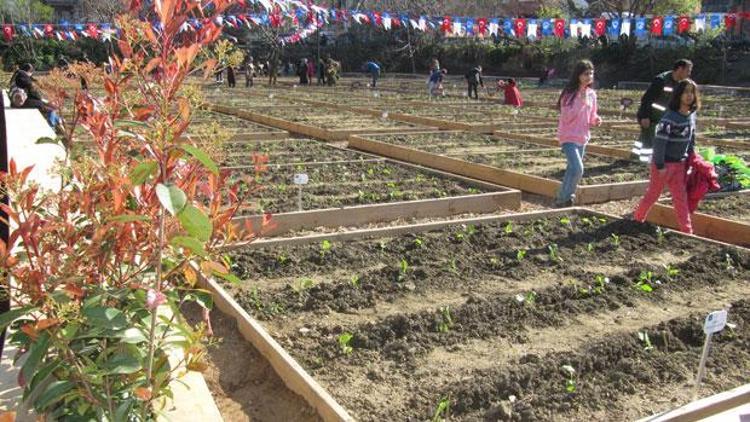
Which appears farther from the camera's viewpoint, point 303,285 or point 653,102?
point 653,102

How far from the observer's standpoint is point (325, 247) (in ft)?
19.0

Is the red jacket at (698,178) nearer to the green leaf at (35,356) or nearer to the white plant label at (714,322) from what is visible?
the white plant label at (714,322)

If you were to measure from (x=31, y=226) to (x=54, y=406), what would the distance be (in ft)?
2.38

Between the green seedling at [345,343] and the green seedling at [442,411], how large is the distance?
74 centimetres

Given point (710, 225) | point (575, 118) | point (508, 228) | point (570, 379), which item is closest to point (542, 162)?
point (575, 118)

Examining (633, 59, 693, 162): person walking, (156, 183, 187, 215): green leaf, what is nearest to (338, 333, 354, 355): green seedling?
(156, 183, 187, 215): green leaf

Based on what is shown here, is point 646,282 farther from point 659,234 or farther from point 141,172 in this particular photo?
point 141,172

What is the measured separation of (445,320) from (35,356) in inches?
103

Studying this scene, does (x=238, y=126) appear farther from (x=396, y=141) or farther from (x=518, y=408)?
(x=518, y=408)

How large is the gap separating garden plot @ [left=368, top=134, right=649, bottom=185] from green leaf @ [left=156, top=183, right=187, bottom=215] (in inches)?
296

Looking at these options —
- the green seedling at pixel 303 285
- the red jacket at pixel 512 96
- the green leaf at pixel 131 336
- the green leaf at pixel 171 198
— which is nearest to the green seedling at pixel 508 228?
the green seedling at pixel 303 285

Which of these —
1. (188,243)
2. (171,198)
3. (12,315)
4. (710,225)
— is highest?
(171,198)

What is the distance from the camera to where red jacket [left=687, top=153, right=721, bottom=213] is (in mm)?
6371

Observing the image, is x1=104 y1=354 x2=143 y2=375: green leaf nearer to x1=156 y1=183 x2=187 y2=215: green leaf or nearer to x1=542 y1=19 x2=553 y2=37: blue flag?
x1=156 y1=183 x2=187 y2=215: green leaf
